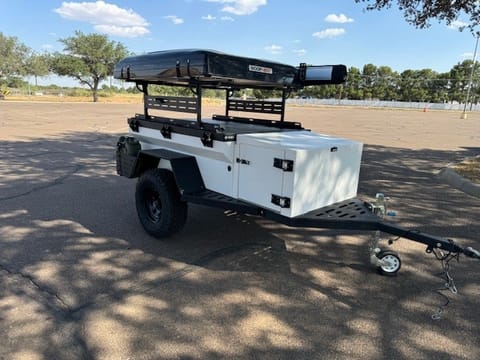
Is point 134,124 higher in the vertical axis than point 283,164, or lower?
higher

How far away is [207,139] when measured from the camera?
12.0 ft

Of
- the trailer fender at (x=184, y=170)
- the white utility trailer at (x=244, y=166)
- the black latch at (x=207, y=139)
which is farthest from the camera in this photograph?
the trailer fender at (x=184, y=170)

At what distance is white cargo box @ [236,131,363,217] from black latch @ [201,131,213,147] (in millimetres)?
316

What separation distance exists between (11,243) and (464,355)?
14.2ft

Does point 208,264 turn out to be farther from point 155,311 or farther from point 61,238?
point 61,238

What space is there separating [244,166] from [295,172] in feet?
2.02

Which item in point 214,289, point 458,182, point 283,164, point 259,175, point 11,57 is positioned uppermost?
point 11,57

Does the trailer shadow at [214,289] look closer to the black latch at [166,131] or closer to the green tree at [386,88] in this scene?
the black latch at [166,131]

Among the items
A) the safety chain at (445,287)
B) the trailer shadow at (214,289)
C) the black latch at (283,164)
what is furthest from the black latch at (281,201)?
the safety chain at (445,287)

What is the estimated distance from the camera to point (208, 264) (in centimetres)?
362

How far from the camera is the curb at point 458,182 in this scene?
21.2 feet

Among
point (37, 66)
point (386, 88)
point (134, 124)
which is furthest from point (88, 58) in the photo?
point (386, 88)

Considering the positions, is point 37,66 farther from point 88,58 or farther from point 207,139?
point 207,139

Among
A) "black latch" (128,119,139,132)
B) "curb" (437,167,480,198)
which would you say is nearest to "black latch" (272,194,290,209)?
"black latch" (128,119,139,132)
